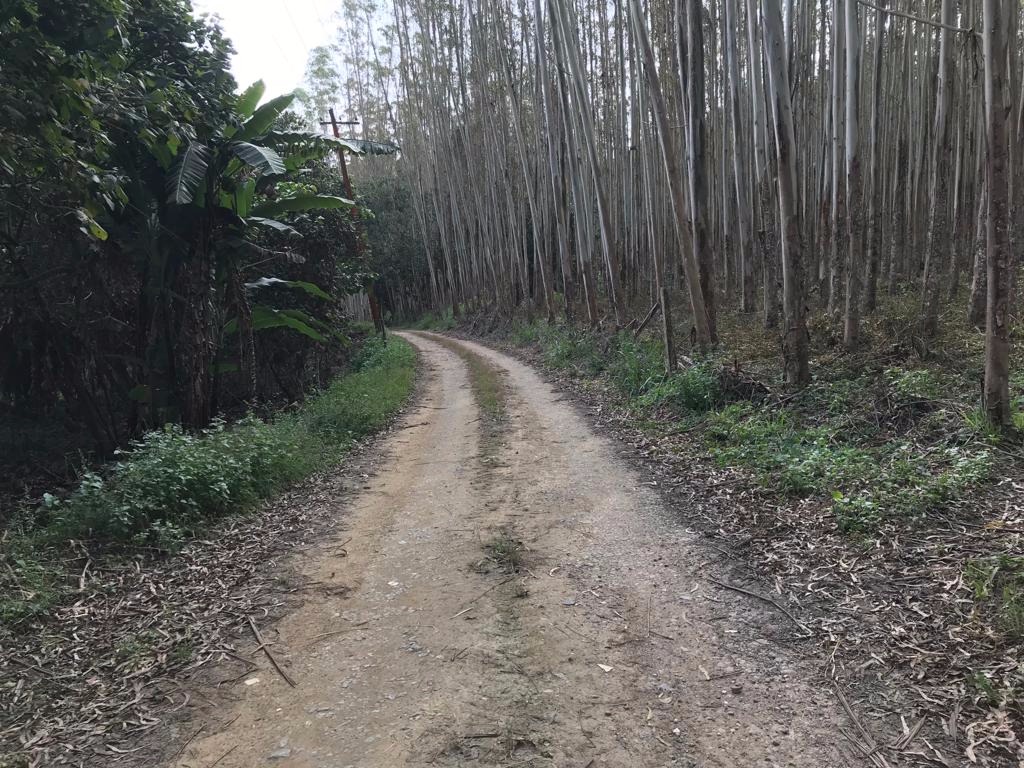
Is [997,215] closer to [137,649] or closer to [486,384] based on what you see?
[137,649]

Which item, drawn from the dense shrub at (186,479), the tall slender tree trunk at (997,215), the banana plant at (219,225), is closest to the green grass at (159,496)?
the dense shrub at (186,479)

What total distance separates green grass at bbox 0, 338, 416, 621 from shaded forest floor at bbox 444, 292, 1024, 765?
12.5ft

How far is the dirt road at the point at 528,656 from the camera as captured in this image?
2451 mm

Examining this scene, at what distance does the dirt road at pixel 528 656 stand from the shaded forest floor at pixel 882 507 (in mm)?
307

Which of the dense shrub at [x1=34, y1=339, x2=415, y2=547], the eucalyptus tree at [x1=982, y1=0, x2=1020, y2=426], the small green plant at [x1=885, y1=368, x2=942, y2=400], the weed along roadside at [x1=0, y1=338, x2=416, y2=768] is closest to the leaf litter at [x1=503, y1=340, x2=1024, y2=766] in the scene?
the eucalyptus tree at [x1=982, y1=0, x2=1020, y2=426]

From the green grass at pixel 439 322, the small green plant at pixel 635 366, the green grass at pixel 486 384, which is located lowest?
the green grass at pixel 486 384

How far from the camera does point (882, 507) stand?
396cm

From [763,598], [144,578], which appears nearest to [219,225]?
[144,578]

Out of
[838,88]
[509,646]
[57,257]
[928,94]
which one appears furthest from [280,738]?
[928,94]

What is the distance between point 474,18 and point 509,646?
1965cm

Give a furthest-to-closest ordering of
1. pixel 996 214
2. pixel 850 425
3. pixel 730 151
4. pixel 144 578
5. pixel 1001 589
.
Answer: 1. pixel 730 151
2. pixel 850 425
3. pixel 996 214
4. pixel 144 578
5. pixel 1001 589

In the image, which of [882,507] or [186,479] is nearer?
[882,507]

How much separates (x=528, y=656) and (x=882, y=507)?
8.44 ft

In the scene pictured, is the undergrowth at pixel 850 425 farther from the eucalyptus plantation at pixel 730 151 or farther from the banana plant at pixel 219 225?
the banana plant at pixel 219 225
